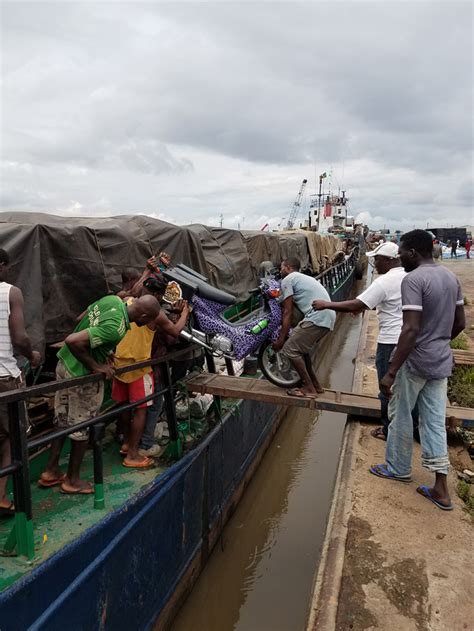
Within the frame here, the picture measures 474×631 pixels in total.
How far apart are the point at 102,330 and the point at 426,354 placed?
2305 mm

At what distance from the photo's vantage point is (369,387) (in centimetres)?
659

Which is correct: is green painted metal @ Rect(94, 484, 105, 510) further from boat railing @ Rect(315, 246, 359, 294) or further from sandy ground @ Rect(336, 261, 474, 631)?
boat railing @ Rect(315, 246, 359, 294)

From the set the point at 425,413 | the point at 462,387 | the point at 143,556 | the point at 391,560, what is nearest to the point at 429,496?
the point at 425,413

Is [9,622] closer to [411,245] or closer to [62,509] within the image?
[62,509]

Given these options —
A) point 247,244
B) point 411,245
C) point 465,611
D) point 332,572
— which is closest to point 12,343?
point 332,572

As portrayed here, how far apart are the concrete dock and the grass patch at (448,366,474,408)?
6.84 feet

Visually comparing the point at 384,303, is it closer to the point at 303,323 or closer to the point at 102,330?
the point at 303,323

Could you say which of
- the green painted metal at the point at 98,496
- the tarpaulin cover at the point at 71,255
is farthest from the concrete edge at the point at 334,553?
the tarpaulin cover at the point at 71,255

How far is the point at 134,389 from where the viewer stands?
12.6 feet

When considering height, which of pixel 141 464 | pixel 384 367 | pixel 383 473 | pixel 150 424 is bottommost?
pixel 383 473

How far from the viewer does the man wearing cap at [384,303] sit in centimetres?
414

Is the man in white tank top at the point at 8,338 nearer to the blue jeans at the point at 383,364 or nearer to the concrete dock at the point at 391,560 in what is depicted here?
the concrete dock at the point at 391,560

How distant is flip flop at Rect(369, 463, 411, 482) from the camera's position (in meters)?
3.92

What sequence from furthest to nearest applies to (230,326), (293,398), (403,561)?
(230,326)
(293,398)
(403,561)
